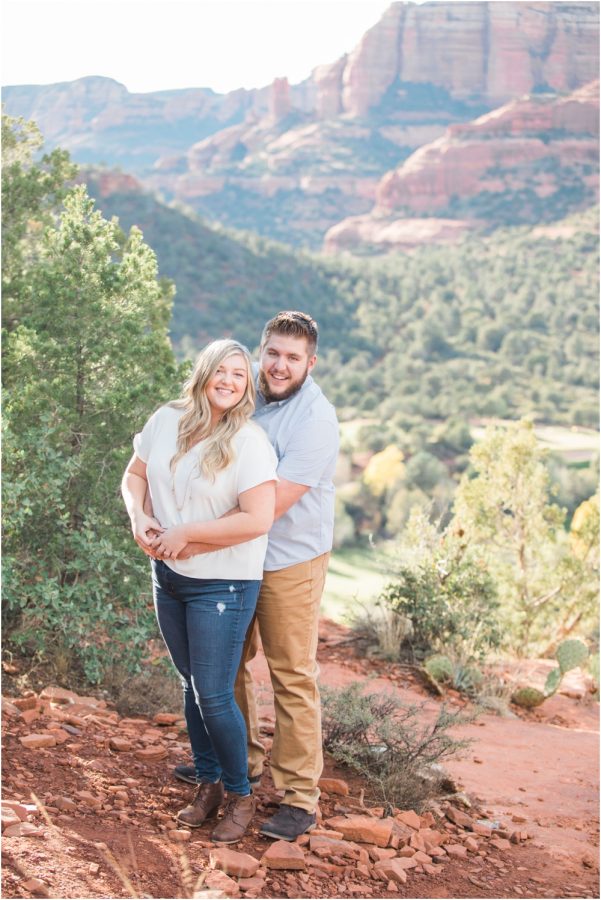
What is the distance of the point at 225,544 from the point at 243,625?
30cm

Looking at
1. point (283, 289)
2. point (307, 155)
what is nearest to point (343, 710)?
point (283, 289)

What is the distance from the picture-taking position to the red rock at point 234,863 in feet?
9.26

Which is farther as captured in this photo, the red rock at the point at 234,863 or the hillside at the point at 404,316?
the hillside at the point at 404,316

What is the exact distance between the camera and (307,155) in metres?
100

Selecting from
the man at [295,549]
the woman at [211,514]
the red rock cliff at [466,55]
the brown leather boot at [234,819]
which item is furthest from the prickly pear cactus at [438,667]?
the red rock cliff at [466,55]

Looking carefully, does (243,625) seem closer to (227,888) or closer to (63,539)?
(227,888)

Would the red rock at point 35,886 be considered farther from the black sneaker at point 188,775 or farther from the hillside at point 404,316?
the hillside at point 404,316

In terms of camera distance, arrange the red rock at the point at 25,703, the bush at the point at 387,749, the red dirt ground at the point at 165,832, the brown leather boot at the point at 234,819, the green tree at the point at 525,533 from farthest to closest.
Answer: the green tree at the point at 525,533 < the red rock at the point at 25,703 < the bush at the point at 387,749 < the brown leather boot at the point at 234,819 < the red dirt ground at the point at 165,832

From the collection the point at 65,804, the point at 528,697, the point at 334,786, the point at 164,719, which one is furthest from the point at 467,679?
the point at 65,804

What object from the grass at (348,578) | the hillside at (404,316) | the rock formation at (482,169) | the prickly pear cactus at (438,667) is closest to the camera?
the prickly pear cactus at (438,667)

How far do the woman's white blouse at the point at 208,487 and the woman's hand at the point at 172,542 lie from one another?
54 millimetres

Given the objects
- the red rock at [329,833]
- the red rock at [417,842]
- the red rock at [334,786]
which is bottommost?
the red rock at [417,842]

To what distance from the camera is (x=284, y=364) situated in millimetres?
3023

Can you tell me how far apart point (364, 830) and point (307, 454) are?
1.37 meters
